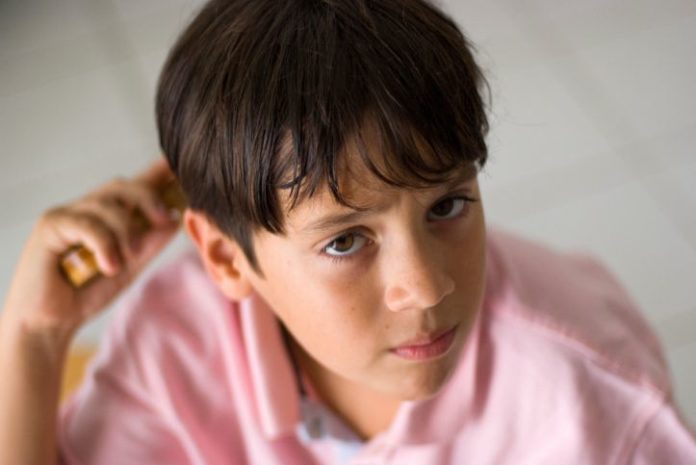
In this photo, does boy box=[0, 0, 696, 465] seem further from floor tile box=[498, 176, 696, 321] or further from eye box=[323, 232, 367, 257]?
floor tile box=[498, 176, 696, 321]

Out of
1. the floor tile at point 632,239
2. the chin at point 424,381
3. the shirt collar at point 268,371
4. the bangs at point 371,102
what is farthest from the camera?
the floor tile at point 632,239

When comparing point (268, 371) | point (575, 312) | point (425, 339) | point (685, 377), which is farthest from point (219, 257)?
point (685, 377)

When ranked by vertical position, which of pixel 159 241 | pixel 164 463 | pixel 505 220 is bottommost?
pixel 505 220

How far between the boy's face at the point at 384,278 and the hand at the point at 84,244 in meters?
0.21

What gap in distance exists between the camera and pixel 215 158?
2.28 ft

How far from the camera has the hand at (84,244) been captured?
0.88 metres

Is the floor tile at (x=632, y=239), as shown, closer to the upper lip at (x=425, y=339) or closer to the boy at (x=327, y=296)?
the boy at (x=327, y=296)

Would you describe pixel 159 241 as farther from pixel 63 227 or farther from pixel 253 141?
pixel 253 141

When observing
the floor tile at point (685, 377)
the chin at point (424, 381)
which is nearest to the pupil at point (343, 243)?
the chin at point (424, 381)

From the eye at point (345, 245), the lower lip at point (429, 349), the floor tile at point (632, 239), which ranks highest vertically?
the eye at point (345, 245)

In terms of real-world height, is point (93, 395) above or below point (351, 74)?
below

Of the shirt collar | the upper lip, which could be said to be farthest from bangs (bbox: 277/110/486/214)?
the shirt collar

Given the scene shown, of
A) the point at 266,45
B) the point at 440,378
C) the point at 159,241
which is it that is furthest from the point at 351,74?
the point at 159,241

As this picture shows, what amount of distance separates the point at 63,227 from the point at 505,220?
36.9 inches
